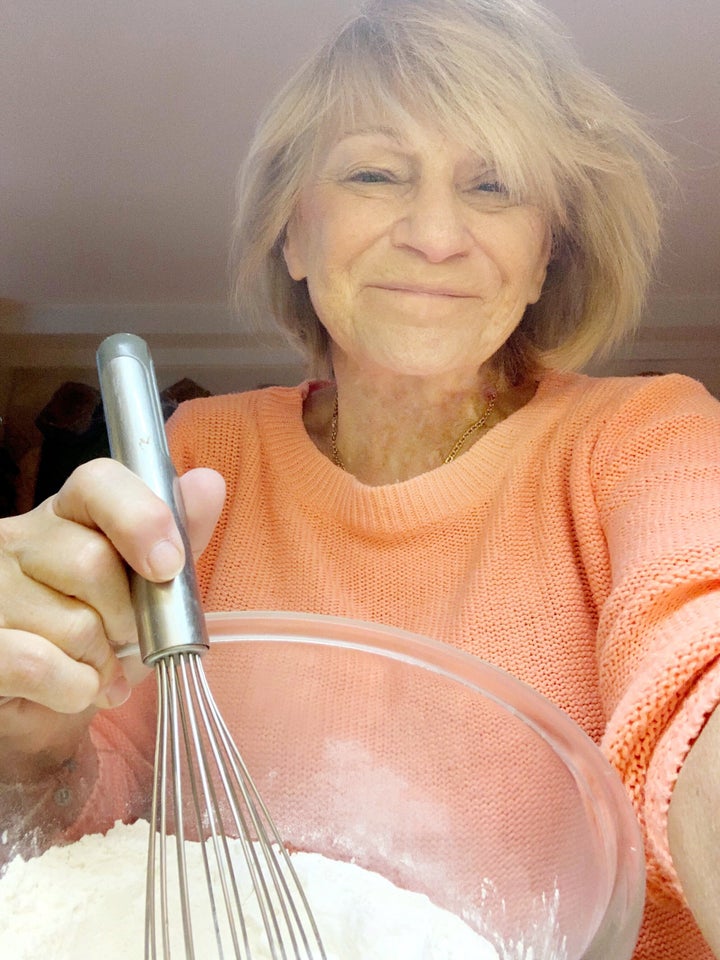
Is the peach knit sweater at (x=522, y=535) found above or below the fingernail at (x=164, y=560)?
below

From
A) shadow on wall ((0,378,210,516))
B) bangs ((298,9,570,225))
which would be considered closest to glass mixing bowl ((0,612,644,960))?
shadow on wall ((0,378,210,516))

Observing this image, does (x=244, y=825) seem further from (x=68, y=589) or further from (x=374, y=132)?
(x=374, y=132)

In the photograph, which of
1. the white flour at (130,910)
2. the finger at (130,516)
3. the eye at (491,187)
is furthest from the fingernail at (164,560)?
the eye at (491,187)

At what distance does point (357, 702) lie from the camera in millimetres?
313

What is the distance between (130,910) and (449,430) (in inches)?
10.6

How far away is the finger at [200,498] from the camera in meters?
0.29

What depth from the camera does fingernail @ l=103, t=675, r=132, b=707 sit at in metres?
0.29

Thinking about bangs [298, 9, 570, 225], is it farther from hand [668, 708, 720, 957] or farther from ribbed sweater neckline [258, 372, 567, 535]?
hand [668, 708, 720, 957]

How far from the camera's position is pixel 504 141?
0.37 m

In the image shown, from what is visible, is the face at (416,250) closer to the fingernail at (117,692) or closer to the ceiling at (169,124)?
the ceiling at (169,124)

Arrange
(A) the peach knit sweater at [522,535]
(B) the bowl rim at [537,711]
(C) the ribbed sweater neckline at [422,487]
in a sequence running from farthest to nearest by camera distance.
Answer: (C) the ribbed sweater neckline at [422,487]
(A) the peach knit sweater at [522,535]
(B) the bowl rim at [537,711]

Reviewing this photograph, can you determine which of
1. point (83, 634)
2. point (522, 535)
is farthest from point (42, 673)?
point (522, 535)

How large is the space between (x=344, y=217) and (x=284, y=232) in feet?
0.15

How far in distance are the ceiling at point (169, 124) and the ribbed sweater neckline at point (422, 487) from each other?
3.5 inches
